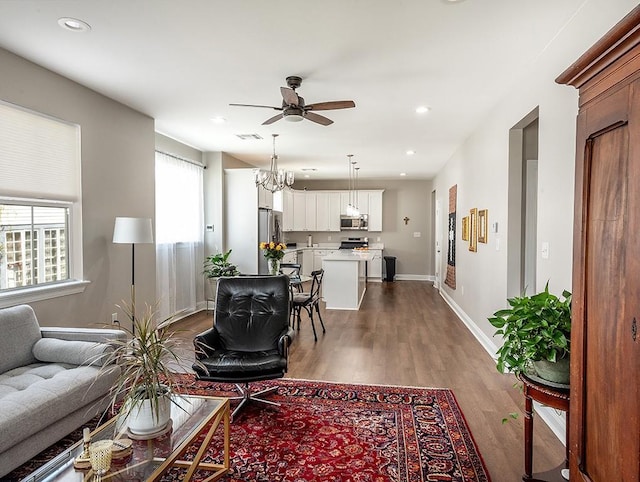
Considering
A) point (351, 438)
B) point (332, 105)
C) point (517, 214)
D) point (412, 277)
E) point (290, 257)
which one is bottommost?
point (351, 438)

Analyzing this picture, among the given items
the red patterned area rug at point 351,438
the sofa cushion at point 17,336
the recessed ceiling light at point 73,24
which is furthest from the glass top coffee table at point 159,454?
the recessed ceiling light at point 73,24

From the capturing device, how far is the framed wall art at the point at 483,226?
15.7 ft

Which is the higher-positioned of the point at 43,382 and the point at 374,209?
the point at 374,209

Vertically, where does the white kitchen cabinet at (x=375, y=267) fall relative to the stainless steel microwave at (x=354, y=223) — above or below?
below

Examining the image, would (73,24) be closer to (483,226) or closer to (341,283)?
(483,226)

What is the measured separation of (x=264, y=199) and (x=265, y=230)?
59 centimetres

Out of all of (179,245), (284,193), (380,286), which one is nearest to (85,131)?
(179,245)

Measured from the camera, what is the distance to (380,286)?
9.73 metres

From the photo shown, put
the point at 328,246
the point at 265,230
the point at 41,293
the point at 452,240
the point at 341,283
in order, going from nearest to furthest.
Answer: the point at 41,293 < the point at 341,283 < the point at 265,230 < the point at 452,240 < the point at 328,246

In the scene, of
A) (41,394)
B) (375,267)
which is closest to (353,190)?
(375,267)

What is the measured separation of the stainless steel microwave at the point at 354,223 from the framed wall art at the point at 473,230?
5.22m

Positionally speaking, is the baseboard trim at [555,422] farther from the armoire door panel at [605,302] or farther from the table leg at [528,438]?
the armoire door panel at [605,302]

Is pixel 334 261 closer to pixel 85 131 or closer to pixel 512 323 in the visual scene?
pixel 85 131

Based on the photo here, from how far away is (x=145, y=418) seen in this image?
184cm
